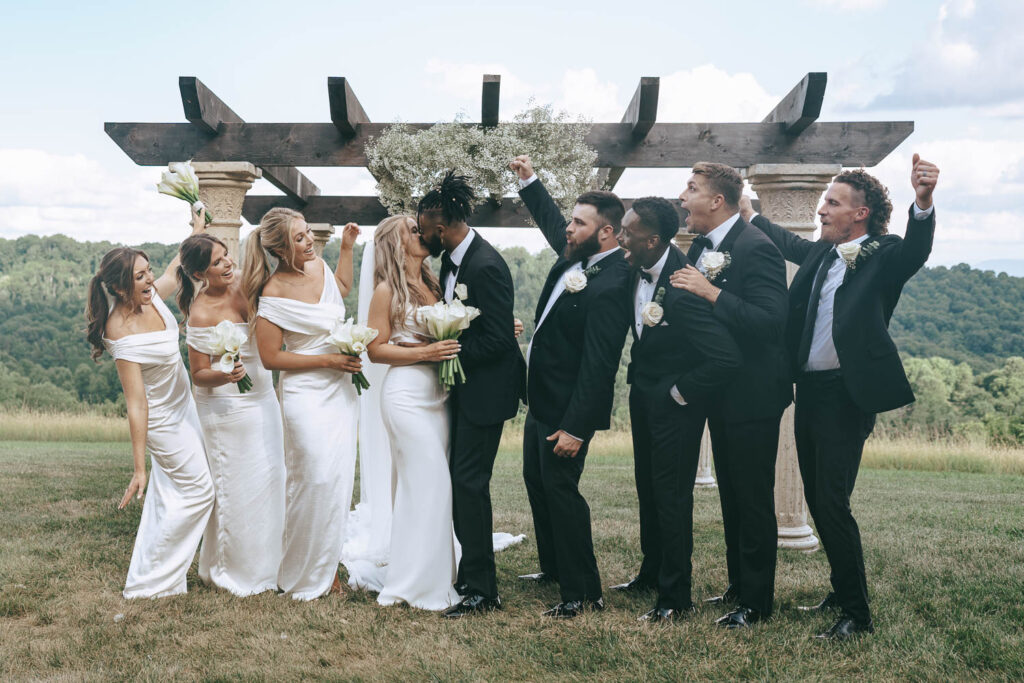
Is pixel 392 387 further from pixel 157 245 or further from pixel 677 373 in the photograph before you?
pixel 157 245

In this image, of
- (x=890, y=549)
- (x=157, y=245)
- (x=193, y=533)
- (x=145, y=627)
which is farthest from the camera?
(x=157, y=245)

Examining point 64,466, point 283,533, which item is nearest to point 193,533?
point 283,533

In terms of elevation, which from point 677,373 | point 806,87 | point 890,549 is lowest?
point 890,549

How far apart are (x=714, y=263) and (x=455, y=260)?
1.48m

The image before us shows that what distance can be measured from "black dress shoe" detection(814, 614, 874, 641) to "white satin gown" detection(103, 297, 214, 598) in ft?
12.0

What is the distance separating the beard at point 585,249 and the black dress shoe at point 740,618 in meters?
2.09

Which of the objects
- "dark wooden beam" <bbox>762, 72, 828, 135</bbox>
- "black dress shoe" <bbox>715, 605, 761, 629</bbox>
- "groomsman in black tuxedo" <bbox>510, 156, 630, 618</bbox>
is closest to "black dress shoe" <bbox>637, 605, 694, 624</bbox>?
"black dress shoe" <bbox>715, 605, 761, 629</bbox>

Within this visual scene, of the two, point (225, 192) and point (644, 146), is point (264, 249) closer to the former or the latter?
point (225, 192)

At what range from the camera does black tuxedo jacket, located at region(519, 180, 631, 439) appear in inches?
170

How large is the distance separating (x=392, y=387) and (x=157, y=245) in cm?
3814

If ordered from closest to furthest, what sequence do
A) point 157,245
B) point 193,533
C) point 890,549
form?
point 193,533, point 890,549, point 157,245

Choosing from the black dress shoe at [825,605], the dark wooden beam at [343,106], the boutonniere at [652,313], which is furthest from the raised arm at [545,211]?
the black dress shoe at [825,605]

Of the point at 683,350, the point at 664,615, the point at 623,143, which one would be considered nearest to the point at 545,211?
the point at 683,350

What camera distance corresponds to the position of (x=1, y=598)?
475 cm
